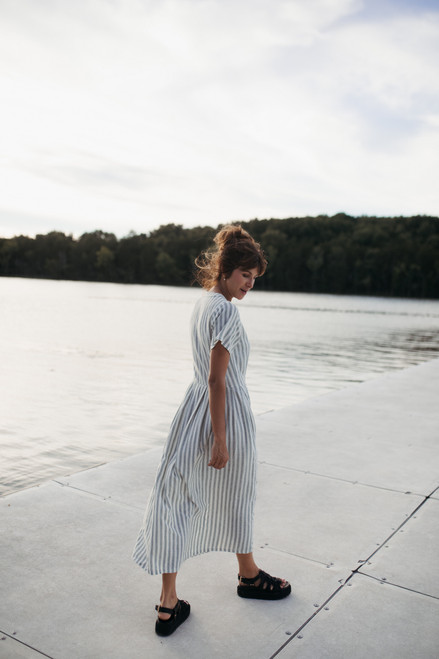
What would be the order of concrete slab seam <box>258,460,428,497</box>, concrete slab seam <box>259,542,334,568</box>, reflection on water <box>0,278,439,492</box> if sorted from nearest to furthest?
1. concrete slab seam <box>259,542,334,568</box>
2. concrete slab seam <box>258,460,428,497</box>
3. reflection on water <box>0,278,439,492</box>

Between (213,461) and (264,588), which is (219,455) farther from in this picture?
(264,588)

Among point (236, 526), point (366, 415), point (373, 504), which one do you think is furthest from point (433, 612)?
point (366, 415)

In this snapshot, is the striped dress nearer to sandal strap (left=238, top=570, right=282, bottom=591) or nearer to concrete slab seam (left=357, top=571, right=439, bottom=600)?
sandal strap (left=238, top=570, right=282, bottom=591)

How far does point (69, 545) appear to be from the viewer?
3098 mm

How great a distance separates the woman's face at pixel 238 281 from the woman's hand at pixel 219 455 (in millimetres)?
648

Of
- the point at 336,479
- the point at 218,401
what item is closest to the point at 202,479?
the point at 218,401

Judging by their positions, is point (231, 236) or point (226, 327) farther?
point (231, 236)

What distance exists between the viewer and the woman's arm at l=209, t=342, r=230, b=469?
2420mm

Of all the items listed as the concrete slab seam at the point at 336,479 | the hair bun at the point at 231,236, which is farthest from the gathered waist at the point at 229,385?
the concrete slab seam at the point at 336,479

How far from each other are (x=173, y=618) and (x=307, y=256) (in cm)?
12214

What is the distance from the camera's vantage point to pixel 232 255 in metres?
2.56

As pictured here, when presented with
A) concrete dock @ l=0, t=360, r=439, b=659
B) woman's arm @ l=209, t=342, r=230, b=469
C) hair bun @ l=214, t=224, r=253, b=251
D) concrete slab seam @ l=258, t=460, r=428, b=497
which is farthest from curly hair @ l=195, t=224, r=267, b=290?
concrete slab seam @ l=258, t=460, r=428, b=497

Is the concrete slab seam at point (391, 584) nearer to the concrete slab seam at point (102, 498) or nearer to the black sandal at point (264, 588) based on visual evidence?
the black sandal at point (264, 588)

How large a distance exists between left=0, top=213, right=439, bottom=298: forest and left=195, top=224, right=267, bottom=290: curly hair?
92.7m
